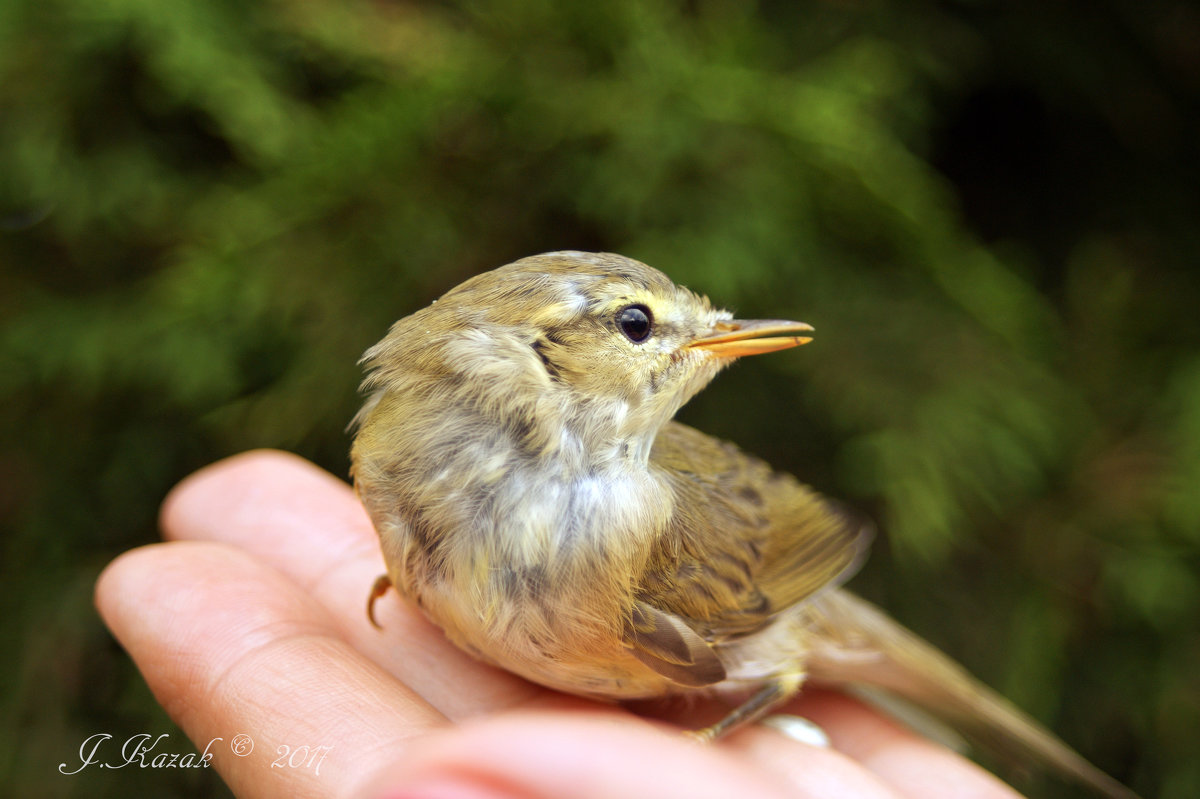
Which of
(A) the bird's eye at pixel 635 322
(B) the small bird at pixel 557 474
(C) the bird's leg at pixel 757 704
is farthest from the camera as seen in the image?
(C) the bird's leg at pixel 757 704

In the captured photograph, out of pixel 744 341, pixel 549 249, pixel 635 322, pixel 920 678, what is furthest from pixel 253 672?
pixel 920 678

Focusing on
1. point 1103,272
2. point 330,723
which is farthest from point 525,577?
point 1103,272

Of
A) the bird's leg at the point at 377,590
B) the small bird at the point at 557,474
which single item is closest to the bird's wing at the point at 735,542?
the small bird at the point at 557,474

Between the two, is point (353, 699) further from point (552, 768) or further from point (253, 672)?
point (552, 768)

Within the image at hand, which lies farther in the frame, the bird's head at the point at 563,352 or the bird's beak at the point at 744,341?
the bird's beak at the point at 744,341

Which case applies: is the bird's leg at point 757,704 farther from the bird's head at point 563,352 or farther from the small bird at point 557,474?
the bird's head at point 563,352

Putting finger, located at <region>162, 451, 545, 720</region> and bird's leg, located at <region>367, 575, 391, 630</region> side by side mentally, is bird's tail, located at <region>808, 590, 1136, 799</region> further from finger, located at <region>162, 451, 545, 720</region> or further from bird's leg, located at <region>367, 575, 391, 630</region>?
finger, located at <region>162, 451, 545, 720</region>

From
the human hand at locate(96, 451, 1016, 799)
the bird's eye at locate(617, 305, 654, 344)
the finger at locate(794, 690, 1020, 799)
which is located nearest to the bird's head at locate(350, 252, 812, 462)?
the bird's eye at locate(617, 305, 654, 344)
